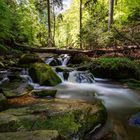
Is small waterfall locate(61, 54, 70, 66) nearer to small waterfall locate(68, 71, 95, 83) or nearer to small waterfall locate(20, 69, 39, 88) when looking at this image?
small waterfall locate(68, 71, 95, 83)

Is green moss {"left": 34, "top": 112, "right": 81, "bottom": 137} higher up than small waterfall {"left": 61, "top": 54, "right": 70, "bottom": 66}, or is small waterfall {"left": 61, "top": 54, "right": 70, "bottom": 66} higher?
small waterfall {"left": 61, "top": 54, "right": 70, "bottom": 66}

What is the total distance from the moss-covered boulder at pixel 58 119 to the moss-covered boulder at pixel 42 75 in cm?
355

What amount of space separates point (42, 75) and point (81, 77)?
1.98 meters

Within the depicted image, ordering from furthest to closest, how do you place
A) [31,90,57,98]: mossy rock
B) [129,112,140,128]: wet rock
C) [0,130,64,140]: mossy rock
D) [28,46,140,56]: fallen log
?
[28,46,140,56]: fallen log, [31,90,57,98]: mossy rock, [129,112,140,128]: wet rock, [0,130,64,140]: mossy rock

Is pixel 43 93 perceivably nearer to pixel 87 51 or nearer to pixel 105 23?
pixel 87 51

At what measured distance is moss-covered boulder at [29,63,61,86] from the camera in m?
9.10

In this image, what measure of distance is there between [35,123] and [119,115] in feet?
8.30

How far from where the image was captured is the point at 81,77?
34.1 ft

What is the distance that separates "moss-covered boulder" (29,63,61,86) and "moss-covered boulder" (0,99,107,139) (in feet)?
11.6

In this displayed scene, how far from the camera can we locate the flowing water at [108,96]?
5.15 metres

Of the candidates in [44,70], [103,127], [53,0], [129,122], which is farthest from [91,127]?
[53,0]

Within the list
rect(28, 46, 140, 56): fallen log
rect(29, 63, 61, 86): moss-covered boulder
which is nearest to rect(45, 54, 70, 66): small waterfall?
rect(28, 46, 140, 56): fallen log

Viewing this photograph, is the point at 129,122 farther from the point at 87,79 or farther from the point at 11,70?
the point at 11,70

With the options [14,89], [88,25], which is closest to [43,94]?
[14,89]
